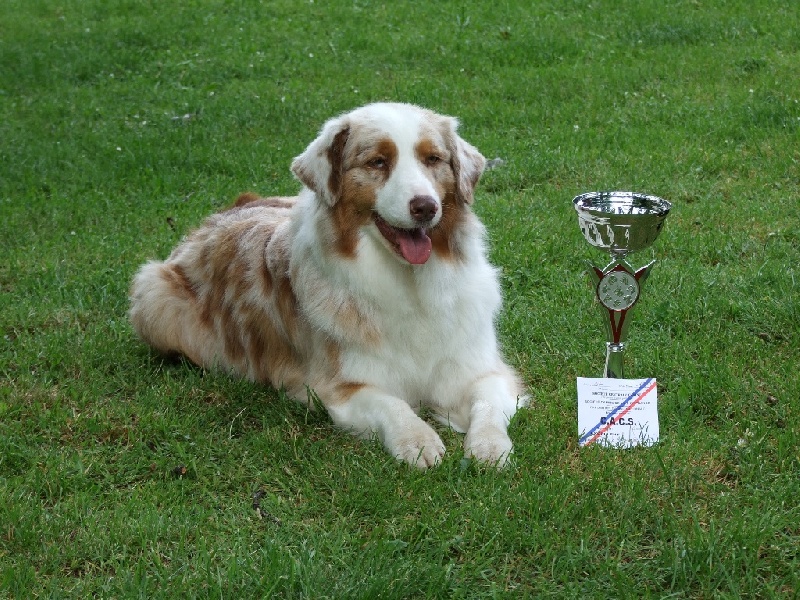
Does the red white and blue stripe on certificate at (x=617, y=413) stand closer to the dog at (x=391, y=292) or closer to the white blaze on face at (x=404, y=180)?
the dog at (x=391, y=292)

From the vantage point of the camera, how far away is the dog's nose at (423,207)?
429 cm

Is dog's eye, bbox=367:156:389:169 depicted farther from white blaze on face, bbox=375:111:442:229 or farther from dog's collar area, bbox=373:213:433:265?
dog's collar area, bbox=373:213:433:265

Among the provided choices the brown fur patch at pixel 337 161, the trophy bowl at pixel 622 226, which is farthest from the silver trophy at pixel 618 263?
the brown fur patch at pixel 337 161

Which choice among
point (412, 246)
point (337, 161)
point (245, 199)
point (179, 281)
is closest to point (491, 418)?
point (412, 246)

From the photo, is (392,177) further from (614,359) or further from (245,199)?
(245,199)

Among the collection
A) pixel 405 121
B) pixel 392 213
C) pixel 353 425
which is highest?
pixel 405 121

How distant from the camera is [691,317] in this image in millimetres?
5555

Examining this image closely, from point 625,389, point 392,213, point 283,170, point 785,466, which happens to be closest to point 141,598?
point 392,213

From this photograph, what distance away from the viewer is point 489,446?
4227mm

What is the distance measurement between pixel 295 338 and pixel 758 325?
2381 millimetres

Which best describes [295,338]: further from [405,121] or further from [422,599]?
[422,599]

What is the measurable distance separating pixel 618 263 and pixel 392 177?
1033 mm

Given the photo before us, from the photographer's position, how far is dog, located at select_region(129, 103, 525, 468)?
14.6 feet

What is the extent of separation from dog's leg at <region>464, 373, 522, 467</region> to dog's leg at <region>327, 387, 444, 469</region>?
157mm
